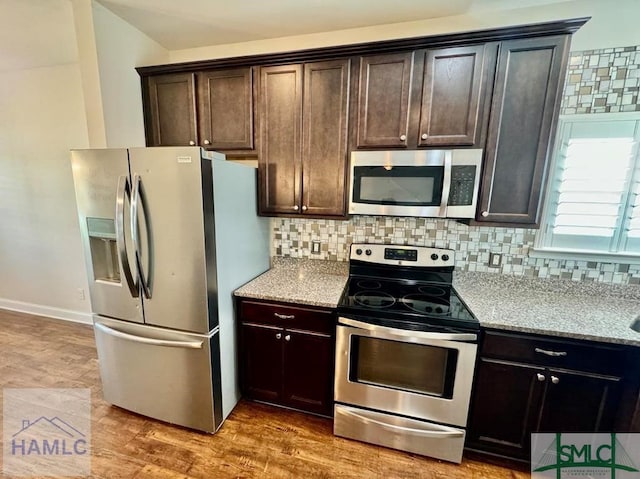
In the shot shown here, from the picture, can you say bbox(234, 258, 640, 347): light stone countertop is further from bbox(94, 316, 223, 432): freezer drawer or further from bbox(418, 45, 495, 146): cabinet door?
bbox(418, 45, 495, 146): cabinet door

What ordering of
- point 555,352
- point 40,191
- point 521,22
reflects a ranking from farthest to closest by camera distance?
1. point 40,191
2. point 521,22
3. point 555,352

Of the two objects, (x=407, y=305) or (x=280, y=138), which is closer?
(x=407, y=305)

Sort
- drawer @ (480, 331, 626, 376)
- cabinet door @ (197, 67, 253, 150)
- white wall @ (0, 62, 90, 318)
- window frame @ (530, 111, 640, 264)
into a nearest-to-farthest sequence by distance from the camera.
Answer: drawer @ (480, 331, 626, 376), window frame @ (530, 111, 640, 264), cabinet door @ (197, 67, 253, 150), white wall @ (0, 62, 90, 318)

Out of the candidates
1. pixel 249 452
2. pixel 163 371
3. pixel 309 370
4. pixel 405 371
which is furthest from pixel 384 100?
pixel 249 452

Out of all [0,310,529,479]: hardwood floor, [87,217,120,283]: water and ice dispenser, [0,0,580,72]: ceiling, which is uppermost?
[0,0,580,72]: ceiling

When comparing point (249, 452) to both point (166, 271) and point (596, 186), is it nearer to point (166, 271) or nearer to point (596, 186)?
point (166, 271)

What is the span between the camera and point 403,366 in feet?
5.24

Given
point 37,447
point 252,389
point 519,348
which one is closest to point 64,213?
point 37,447

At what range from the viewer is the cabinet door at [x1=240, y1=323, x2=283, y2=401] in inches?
72.0

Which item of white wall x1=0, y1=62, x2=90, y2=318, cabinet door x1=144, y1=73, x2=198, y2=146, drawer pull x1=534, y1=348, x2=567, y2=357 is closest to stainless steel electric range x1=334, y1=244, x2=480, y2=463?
drawer pull x1=534, y1=348, x2=567, y2=357

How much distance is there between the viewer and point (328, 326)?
5.58 feet

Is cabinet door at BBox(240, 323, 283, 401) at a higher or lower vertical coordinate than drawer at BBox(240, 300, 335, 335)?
lower

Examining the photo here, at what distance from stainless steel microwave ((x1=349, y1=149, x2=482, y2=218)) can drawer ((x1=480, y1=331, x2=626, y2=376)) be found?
29.2 inches

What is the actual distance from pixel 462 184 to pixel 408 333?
96 cm
